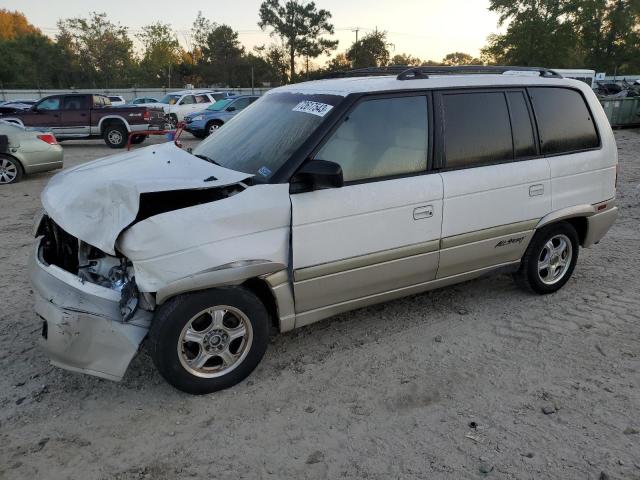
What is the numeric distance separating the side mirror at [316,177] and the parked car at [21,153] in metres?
8.91

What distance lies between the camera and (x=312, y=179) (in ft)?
10.1

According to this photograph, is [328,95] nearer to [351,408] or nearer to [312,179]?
[312,179]

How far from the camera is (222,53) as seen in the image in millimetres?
66062

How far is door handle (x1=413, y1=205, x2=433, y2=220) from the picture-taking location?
3.51 meters

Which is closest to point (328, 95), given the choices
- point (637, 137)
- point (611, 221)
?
point (611, 221)

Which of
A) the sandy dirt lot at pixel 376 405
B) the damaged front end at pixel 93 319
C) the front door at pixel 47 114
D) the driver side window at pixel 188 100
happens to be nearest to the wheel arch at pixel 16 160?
the sandy dirt lot at pixel 376 405

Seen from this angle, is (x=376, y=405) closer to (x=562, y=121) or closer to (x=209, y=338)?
(x=209, y=338)

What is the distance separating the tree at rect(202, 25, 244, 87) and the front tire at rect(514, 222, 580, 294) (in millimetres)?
64396

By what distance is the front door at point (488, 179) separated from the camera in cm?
367

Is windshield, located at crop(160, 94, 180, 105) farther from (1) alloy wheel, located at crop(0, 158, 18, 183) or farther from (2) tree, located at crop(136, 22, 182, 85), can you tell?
(2) tree, located at crop(136, 22, 182, 85)

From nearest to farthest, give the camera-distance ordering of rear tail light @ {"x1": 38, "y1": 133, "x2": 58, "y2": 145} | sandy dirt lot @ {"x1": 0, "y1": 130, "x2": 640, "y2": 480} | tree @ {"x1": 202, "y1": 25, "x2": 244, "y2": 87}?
sandy dirt lot @ {"x1": 0, "y1": 130, "x2": 640, "y2": 480} → rear tail light @ {"x1": 38, "y1": 133, "x2": 58, "y2": 145} → tree @ {"x1": 202, "y1": 25, "x2": 244, "y2": 87}

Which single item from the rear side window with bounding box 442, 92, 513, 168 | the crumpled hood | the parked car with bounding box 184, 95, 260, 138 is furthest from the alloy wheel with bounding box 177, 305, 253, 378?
the parked car with bounding box 184, 95, 260, 138

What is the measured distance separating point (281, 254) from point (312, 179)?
50 centimetres

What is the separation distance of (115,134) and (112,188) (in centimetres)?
1447
